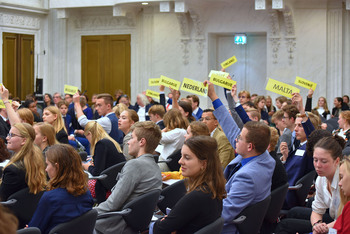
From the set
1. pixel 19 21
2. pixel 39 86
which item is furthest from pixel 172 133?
pixel 19 21

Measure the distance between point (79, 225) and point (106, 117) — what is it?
14.0 feet

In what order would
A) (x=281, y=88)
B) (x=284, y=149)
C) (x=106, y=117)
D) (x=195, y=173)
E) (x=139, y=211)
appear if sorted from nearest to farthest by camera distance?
(x=195, y=173) → (x=139, y=211) → (x=284, y=149) → (x=106, y=117) → (x=281, y=88)

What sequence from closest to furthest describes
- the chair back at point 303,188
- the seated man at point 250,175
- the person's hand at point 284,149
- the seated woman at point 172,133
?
the seated man at point 250,175 → the chair back at point 303,188 → the person's hand at point 284,149 → the seated woman at point 172,133

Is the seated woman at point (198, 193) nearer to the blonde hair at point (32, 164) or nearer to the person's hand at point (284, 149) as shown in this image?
the blonde hair at point (32, 164)

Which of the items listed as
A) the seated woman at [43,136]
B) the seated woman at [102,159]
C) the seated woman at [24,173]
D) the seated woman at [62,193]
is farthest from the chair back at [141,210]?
the seated woman at [43,136]

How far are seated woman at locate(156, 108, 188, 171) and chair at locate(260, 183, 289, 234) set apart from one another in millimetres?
2135

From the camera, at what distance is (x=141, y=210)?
172 inches

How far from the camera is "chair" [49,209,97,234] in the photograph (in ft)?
11.7

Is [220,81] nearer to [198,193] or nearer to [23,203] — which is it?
[23,203]

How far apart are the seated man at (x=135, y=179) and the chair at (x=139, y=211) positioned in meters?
0.07

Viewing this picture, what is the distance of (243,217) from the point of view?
4.04 meters

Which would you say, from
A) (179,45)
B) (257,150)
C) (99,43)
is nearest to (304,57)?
(179,45)

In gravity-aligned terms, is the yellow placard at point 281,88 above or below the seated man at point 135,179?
above

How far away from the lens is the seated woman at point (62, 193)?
3645 millimetres
